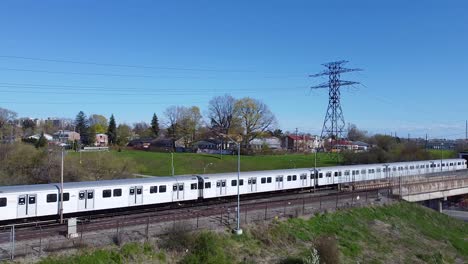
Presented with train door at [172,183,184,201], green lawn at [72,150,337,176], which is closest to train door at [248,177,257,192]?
train door at [172,183,184,201]

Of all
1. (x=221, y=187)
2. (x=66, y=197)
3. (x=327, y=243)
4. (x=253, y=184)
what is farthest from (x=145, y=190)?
(x=327, y=243)

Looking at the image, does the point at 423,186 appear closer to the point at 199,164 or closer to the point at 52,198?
the point at 199,164

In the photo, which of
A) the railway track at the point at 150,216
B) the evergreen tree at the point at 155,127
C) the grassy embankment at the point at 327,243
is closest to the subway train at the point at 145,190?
the railway track at the point at 150,216

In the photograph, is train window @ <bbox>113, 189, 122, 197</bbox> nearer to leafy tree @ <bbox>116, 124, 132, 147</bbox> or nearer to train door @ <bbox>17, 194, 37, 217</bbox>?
train door @ <bbox>17, 194, 37, 217</bbox>

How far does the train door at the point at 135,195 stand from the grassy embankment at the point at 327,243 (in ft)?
27.6

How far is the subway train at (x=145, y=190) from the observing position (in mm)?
27234

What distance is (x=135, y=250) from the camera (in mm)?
23406

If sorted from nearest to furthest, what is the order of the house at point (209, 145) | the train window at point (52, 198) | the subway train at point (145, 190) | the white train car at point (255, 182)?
the subway train at point (145, 190) < the train window at point (52, 198) < the white train car at point (255, 182) < the house at point (209, 145)

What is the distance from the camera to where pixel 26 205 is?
1067 inches

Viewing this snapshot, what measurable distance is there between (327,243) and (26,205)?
1855 centimetres

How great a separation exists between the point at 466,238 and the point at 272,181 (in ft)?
62.2

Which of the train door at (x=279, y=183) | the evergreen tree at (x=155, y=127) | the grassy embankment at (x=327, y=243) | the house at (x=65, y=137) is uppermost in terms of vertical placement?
the evergreen tree at (x=155, y=127)

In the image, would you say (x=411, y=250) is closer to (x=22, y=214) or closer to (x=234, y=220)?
(x=234, y=220)

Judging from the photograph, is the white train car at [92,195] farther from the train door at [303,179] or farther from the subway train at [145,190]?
the train door at [303,179]
